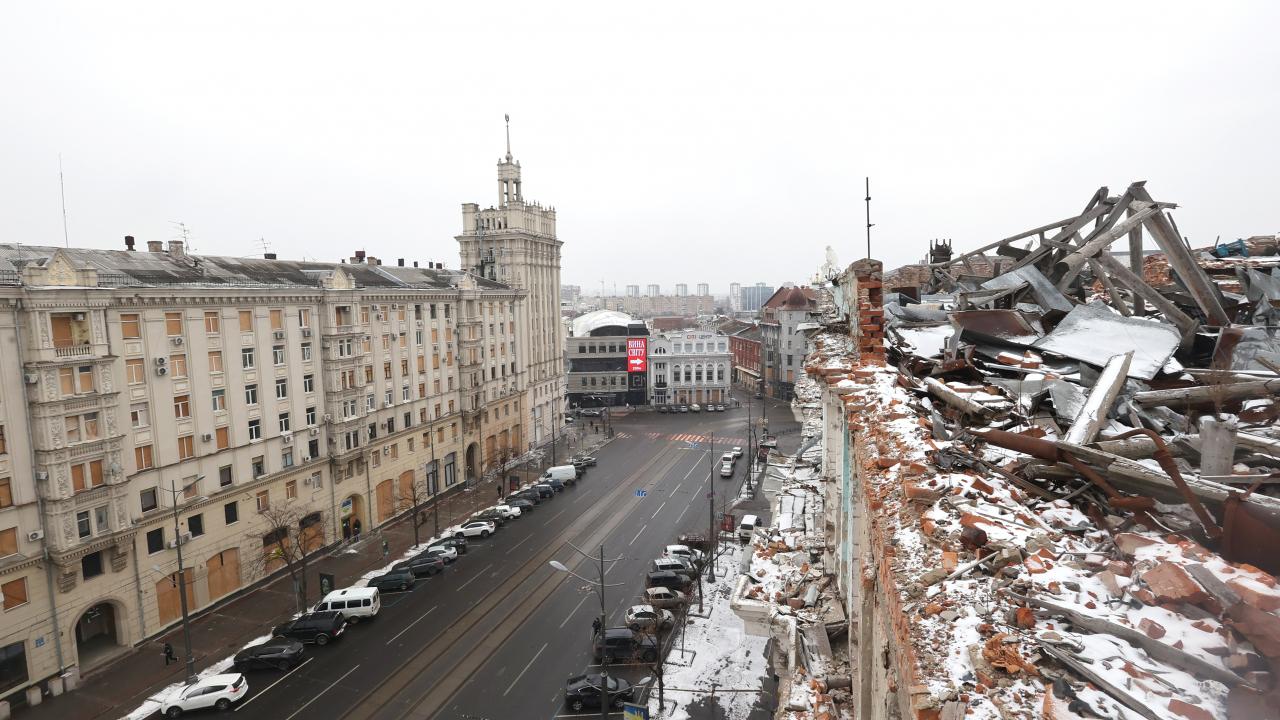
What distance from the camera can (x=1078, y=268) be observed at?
1311cm

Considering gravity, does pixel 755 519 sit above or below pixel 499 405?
below

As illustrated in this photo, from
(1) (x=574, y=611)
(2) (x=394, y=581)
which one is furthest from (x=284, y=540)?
(1) (x=574, y=611)

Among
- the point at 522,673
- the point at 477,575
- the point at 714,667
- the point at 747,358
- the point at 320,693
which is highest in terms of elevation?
the point at 747,358

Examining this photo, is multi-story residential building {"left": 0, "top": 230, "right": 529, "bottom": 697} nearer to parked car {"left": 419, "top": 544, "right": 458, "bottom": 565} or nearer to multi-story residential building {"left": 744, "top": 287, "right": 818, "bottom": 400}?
parked car {"left": 419, "top": 544, "right": 458, "bottom": 565}

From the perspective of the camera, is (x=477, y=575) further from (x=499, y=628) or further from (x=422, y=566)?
(x=499, y=628)

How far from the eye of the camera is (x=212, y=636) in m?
32.6

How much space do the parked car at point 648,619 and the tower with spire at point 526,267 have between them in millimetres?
38031

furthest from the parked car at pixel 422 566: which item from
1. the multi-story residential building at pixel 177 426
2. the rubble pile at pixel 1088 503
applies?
the rubble pile at pixel 1088 503

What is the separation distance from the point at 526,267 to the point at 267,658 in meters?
46.9

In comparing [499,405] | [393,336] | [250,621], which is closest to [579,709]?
[250,621]

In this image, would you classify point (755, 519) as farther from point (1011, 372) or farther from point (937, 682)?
point (937, 682)

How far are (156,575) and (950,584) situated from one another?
38756mm

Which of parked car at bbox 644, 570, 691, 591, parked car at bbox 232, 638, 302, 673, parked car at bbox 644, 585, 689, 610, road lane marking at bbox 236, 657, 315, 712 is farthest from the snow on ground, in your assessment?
parked car at bbox 232, 638, 302, 673

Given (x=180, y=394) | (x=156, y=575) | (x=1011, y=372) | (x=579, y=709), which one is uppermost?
(x=1011, y=372)
